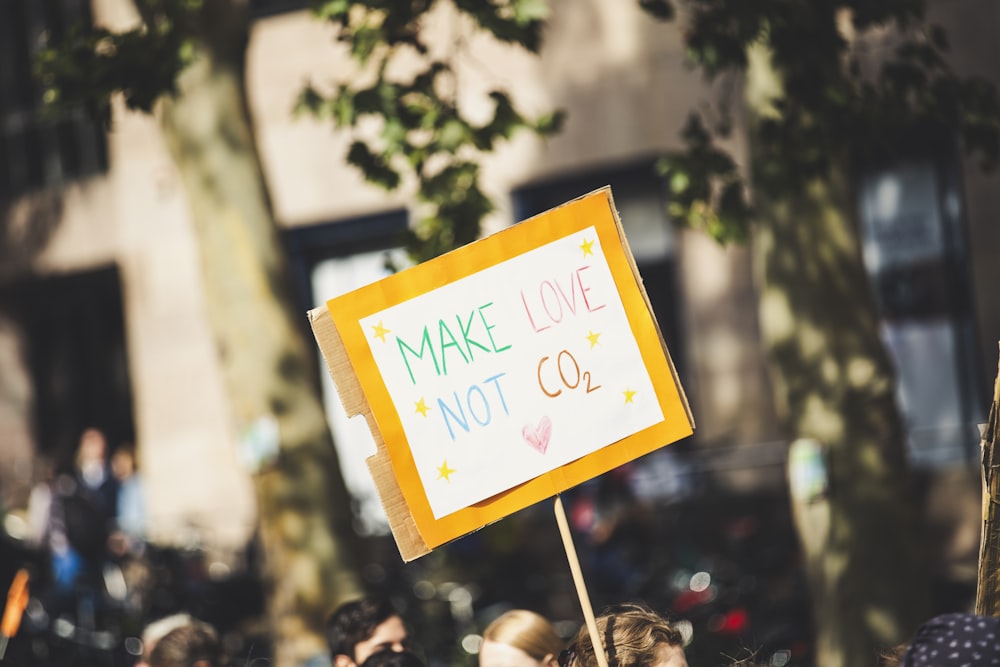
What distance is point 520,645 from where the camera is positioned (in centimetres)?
465

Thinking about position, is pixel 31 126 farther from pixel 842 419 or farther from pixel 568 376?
pixel 568 376

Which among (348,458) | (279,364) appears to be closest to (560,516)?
(279,364)

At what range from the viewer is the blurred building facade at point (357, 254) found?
13.0 meters

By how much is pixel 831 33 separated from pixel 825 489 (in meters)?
2.23

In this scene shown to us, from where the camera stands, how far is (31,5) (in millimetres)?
17547

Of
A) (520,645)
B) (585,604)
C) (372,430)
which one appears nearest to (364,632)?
(520,645)

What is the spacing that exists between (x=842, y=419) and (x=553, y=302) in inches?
134

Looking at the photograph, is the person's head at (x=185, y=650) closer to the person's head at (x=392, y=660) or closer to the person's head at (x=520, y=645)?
the person's head at (x=392, y=660)

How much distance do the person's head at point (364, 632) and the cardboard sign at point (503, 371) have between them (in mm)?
1269

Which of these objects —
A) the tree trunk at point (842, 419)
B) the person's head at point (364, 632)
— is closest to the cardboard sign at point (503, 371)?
the person's head at point (364, 632)

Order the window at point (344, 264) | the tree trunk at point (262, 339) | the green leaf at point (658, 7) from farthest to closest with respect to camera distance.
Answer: the window at point (344, 264) < the tree trunk at point (262, 339) < the green leaf at point (658, 7)

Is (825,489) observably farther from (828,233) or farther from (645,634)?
(645,634)

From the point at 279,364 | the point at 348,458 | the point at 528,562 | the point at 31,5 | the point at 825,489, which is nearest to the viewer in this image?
the point at 825,489

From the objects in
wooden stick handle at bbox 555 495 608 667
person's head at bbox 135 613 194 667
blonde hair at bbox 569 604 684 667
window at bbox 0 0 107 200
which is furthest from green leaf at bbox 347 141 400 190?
window at bbox 0 0 107 200
